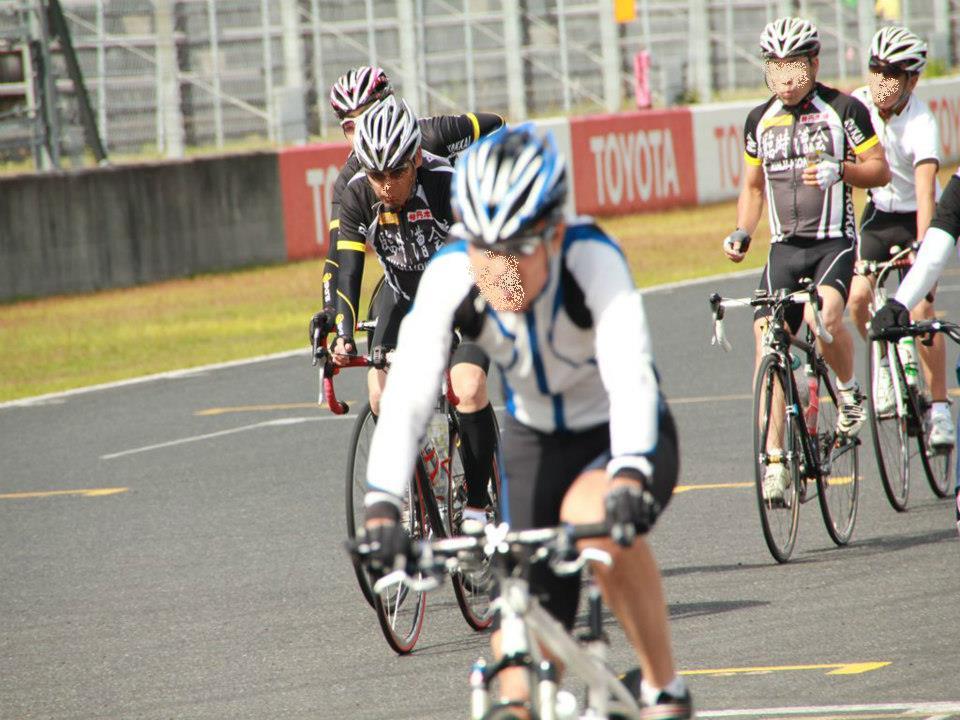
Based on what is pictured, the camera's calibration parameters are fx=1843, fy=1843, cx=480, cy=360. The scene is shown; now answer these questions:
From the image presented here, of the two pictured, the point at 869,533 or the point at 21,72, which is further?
the point at 21,72

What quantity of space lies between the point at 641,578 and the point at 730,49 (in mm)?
27397

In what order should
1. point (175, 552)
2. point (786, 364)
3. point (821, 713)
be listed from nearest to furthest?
point (821, 713)
point (786, 364)
point (175, 552)

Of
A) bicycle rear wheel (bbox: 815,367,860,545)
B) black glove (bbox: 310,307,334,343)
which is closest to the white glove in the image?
bicycle rear wheel (bbox: 815,367,860,545)

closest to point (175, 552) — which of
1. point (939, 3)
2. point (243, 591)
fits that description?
point (243, 591)

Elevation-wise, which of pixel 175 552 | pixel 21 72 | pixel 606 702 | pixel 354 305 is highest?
pixel 21 72

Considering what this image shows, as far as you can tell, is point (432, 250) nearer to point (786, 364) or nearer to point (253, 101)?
point (786, 364)

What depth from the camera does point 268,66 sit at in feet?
77.8

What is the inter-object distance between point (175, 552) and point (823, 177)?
11.9 ft

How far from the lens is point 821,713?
5.74 meters

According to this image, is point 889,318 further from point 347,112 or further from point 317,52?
point 317,52

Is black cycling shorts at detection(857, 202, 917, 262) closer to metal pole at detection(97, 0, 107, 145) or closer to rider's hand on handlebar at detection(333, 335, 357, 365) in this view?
rider's hand on handlebar at detection(333, 335, 357, 365)

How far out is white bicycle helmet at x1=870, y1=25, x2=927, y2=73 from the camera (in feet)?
32.5

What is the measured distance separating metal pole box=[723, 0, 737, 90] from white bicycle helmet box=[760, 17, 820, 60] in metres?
22.1

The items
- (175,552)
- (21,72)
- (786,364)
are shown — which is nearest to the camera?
(786,364)
